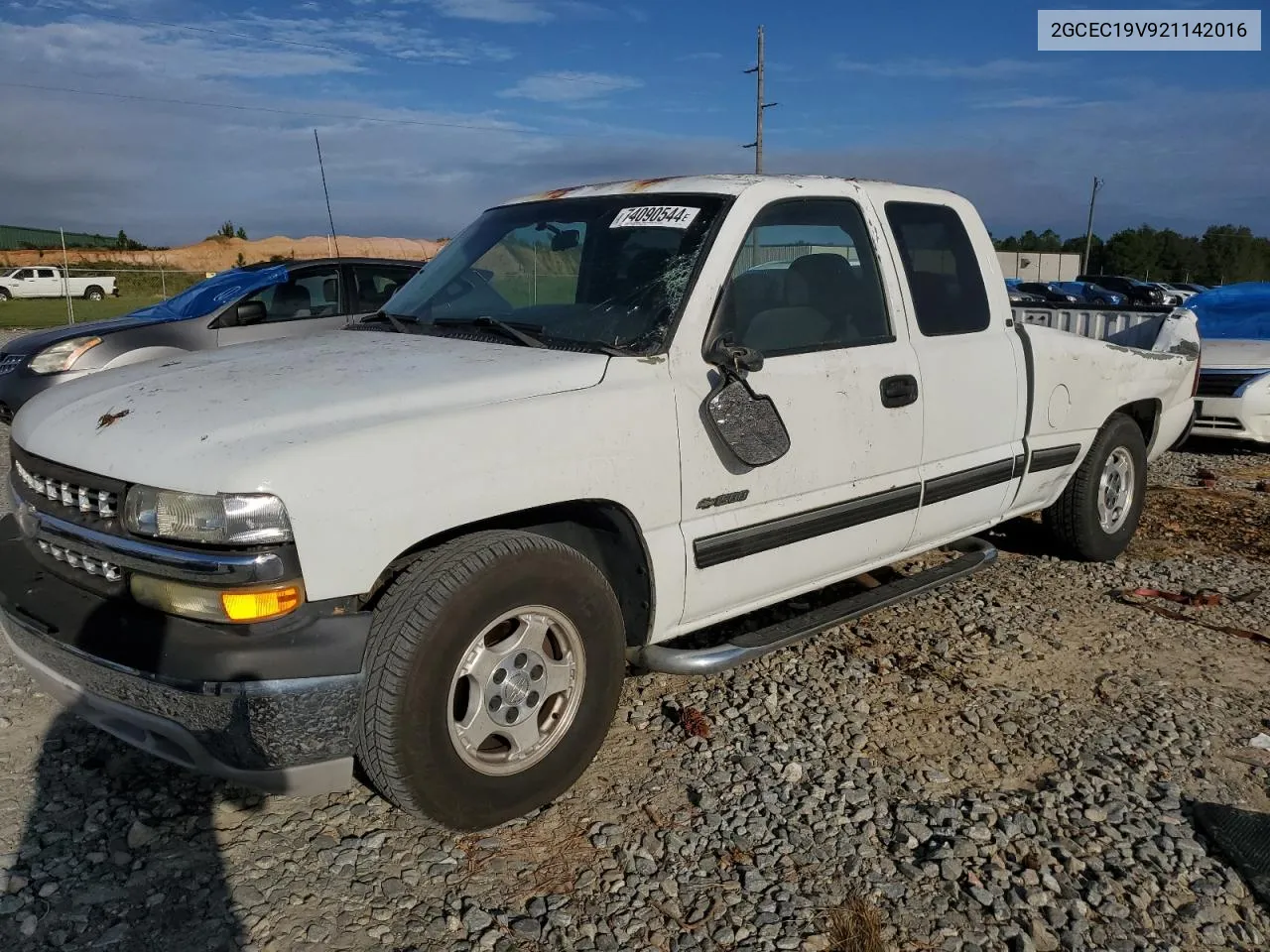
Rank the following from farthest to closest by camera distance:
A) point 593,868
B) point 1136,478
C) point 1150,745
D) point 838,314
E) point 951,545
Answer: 1. point 1136,478
2. point 951,545
3. point 838,314
4. point 1150,745
5. point 593,868

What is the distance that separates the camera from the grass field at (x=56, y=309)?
1023 inches

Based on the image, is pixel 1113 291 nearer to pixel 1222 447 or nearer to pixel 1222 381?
pixel 1222 447

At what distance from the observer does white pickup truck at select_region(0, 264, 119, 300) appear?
38.8 meters

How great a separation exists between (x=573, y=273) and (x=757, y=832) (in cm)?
201

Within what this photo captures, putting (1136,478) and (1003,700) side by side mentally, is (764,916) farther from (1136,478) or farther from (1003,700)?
(1136,478)

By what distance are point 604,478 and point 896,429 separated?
1.40 meters

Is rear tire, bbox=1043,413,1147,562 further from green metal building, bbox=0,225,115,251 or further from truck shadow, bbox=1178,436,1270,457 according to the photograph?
green metal building, bbox=0,225,115,251

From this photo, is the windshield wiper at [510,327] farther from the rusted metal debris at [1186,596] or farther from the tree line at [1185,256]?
the tree line at [1185,256]

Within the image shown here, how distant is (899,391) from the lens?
380cm

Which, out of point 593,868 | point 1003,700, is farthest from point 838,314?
point 593,868

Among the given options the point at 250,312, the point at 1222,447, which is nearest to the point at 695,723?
the point at 250,312

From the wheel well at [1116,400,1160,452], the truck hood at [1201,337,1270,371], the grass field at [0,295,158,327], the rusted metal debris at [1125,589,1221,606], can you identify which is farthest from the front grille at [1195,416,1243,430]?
the grass field at [0,295,158,327]

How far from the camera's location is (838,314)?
377cm

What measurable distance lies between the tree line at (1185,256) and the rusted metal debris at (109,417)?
67018mm
